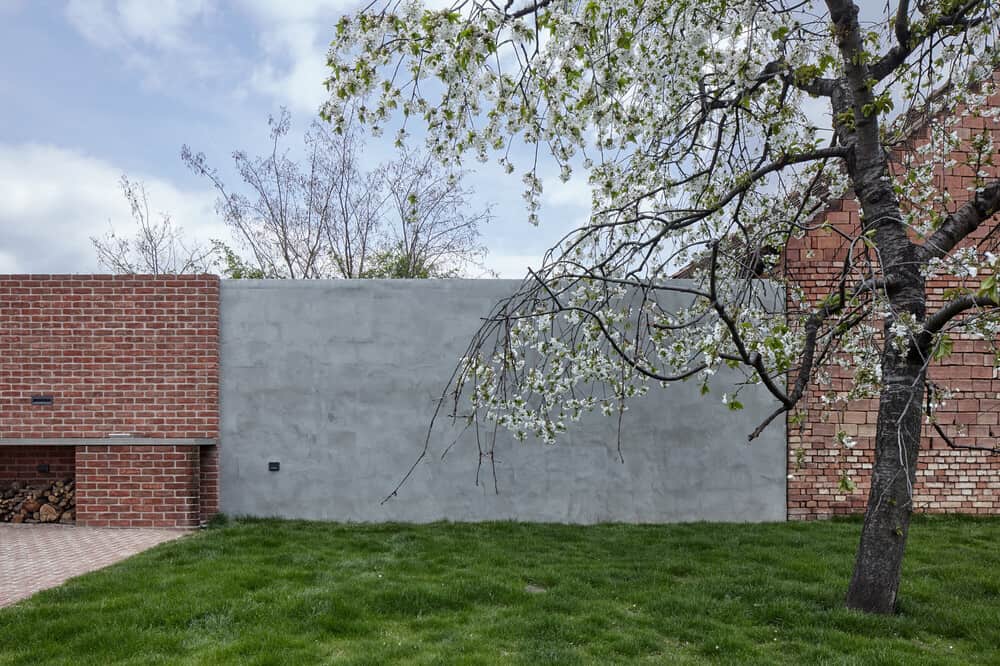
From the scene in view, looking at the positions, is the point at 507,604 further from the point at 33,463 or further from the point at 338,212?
the point at 338,212

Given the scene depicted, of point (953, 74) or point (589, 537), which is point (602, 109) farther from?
point (589, 537)

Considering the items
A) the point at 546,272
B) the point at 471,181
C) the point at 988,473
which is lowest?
the point at 988,473

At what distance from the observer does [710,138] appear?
17.8 ft

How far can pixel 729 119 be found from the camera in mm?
5656

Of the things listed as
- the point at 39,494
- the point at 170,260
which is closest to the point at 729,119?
the point at 39,494

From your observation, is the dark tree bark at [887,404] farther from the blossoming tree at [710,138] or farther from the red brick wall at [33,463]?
the red brick wall at [33,463]

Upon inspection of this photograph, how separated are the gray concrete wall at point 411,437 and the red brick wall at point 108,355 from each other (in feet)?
0.95

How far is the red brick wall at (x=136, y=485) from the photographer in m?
6.68

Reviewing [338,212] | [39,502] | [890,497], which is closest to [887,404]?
[890,497]

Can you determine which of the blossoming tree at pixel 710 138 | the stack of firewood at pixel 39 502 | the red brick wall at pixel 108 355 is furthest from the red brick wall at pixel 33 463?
the blossoming tree at pixel 710 138

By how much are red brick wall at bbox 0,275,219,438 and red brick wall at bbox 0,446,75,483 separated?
1.43 feet

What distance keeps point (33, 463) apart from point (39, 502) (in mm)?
408

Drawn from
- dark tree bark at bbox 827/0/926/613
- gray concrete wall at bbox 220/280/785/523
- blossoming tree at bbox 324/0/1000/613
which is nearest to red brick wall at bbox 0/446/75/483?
gray concrete wall at bbox 220/280/785/523

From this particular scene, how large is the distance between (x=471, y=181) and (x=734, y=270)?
9.75 meters
